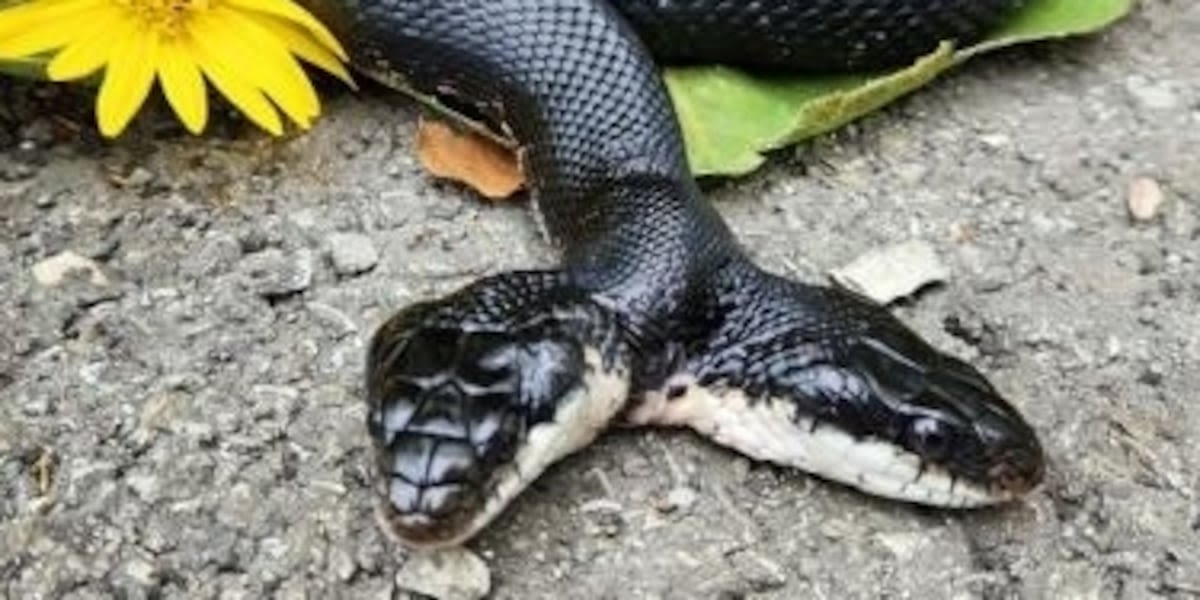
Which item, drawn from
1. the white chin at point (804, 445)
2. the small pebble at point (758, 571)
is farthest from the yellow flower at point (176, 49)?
the small pebble at point (758, 571)

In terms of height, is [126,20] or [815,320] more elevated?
[126,20]

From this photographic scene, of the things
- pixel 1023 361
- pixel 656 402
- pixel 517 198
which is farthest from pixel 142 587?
pixel 1023 361

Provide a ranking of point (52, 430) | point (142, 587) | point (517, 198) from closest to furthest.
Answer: point (142, 587)
point (52, 430)
point (517, 198)

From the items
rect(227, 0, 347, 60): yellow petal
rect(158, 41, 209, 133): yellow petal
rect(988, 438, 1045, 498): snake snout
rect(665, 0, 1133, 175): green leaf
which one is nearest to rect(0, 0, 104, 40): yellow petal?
rect(158, 41, 209, 133): yellow petal

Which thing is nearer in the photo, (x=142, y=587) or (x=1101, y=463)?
(x=142, y=587)

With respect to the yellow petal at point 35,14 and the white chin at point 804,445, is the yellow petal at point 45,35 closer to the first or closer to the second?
the yellow petal at point 35,14

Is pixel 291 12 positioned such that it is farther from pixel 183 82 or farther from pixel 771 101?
pixel 771 101

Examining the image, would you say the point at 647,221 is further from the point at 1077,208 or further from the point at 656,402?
the point at 1077,208
